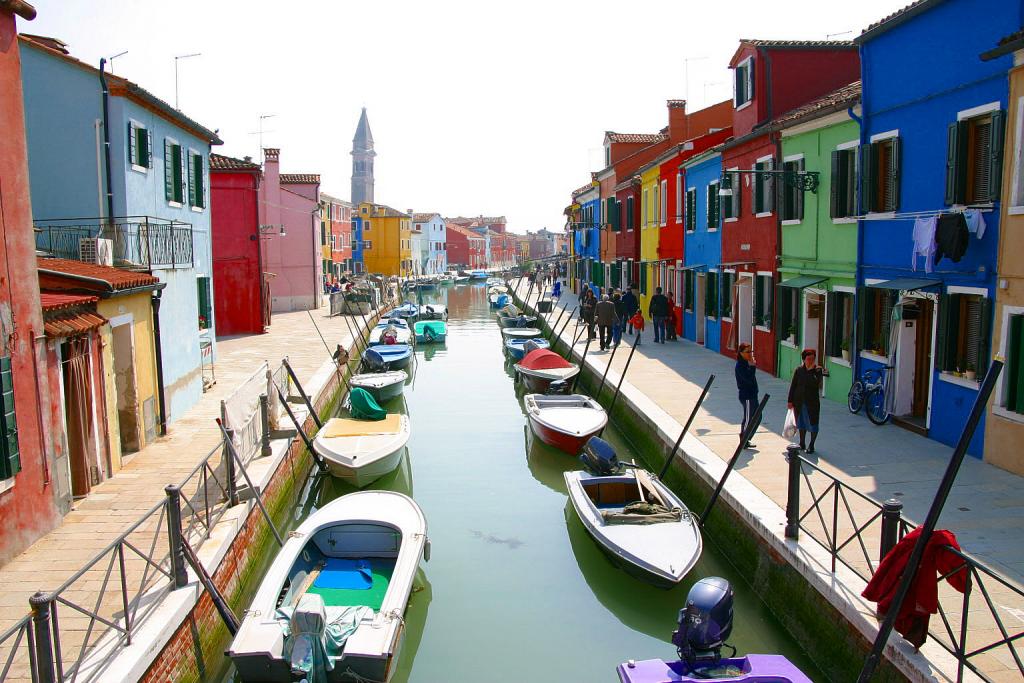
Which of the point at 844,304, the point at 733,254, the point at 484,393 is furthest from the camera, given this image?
the point at 484,393

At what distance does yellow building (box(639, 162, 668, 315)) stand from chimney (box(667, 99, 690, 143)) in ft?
7.60

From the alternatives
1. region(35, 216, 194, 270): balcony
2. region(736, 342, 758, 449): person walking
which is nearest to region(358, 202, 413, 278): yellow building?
region(35, 216, 194, 270): balcony

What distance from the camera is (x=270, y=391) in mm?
13992

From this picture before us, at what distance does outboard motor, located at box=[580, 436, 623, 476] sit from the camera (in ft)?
38.3

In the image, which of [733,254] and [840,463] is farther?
[733,254]

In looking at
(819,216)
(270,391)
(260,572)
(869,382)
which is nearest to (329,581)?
Answer: (260,572)

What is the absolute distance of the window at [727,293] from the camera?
21102mm

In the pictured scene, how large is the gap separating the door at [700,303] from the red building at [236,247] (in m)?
15.2

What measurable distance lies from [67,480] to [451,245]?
105 m

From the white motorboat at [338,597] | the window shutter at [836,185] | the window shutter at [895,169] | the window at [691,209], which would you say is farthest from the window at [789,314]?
the white motorboat at [338,597]

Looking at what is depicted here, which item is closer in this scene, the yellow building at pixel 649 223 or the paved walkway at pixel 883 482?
the paved walkway at pixel 883 482

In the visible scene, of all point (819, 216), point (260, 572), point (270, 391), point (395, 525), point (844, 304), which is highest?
point (819, 216)

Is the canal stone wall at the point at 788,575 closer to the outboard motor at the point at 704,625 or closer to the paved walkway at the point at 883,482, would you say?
the paved walkway at the point at 883,482

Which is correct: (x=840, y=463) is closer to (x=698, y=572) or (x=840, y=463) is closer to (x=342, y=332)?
(x=698, y=572)
